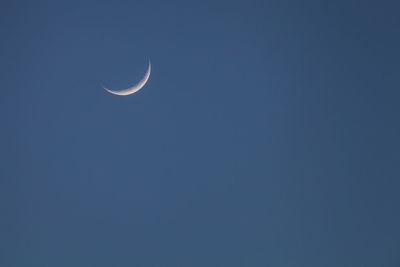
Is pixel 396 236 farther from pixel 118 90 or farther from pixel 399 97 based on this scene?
pixel 118 90

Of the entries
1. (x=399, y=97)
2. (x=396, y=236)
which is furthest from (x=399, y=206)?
(x=399, y=97)

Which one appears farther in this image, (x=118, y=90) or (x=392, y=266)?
(x=118, y=90)

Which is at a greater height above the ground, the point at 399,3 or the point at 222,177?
the point at 399,3

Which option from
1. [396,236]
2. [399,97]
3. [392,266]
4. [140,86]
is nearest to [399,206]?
[396,236]

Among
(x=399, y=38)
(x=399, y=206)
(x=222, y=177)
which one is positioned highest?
(x=399, y=38)

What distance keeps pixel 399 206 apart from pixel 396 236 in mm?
345

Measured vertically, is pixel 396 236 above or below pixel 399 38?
below

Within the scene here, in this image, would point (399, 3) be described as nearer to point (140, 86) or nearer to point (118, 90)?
point (140, 86)

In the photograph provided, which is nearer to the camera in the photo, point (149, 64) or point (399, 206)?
point (399, 206)

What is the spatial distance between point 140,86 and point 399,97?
10.1 ft

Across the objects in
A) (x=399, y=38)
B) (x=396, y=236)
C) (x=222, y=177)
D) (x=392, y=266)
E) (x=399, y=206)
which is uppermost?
(x=399, y=38)

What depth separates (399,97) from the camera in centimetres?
396

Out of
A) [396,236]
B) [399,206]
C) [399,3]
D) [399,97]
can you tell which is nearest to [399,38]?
[399,3]

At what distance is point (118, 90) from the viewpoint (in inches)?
165
